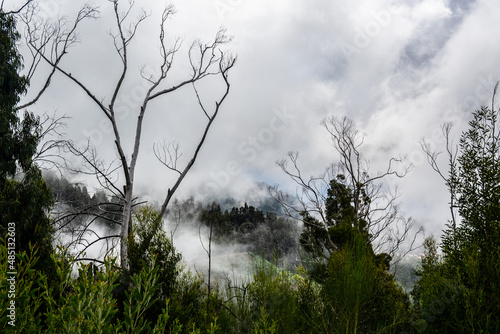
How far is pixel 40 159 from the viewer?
12.8 m

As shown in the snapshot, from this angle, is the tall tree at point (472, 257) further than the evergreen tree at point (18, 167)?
No

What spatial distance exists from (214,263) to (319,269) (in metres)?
75.0

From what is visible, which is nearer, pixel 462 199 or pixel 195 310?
pixel 462 199

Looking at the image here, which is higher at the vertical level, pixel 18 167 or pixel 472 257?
pixel 18 167

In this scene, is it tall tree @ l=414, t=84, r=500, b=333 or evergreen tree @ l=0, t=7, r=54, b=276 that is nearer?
tall tree @ l=414, t=84, r=500, b=333

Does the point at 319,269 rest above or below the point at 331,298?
above

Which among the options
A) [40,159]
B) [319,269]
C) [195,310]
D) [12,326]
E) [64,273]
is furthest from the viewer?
[40,159]

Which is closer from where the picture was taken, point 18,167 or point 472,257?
point 472,257

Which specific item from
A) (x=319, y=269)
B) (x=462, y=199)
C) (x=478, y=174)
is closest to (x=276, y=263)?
(x=319, y=269)

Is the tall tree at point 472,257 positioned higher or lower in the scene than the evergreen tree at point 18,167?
lower

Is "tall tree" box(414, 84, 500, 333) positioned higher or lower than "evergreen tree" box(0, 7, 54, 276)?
lower

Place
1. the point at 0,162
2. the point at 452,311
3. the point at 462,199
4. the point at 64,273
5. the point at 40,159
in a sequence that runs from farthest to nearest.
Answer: the point at 40,159, the point at 0,162, the point at 462,199, the point at 452,311, the point at 64,273

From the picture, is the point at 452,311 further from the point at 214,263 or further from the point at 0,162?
the point at 214,263

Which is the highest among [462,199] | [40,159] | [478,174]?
[40,159]
